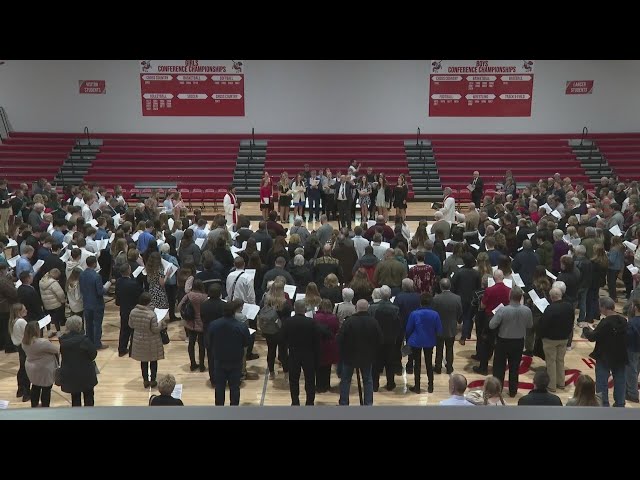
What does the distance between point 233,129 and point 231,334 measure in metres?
18.3

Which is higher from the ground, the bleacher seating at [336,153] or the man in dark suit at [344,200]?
the bleacher seating at [336,153]

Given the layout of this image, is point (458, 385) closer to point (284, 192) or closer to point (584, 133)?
point (284, 192)

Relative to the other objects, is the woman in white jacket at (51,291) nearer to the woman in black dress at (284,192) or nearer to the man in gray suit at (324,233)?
the man in gray suit at (324,233)

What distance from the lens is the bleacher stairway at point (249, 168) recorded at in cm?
2277

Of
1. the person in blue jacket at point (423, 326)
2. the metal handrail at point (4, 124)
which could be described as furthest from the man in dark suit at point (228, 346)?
the metal handrail at point (4, 124)

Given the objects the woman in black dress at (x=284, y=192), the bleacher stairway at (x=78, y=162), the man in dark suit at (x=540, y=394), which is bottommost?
the man in dark suit at (x=540, y=394)

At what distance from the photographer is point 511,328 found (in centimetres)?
825

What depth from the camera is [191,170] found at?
23.5m

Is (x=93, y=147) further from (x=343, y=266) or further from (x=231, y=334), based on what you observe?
(x=231, y=334)

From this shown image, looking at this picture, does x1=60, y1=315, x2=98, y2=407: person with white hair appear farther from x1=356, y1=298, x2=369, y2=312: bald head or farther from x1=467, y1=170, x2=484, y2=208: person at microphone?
x1=467, y1=170, x2=484, y2=208: person at microphone

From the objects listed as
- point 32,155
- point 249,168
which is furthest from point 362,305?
point 32,155

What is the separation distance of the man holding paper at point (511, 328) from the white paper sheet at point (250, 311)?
2912 millimetres
